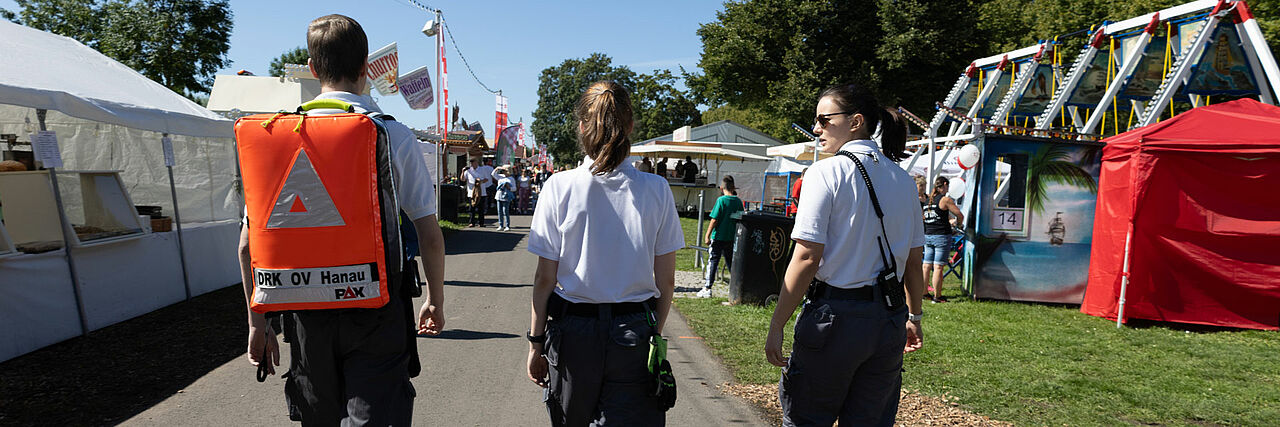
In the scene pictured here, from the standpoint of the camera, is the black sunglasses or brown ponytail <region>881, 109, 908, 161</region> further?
brown ponytail <region>881, 109, 908, 161</region>

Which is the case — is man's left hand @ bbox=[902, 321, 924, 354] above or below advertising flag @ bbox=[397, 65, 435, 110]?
below

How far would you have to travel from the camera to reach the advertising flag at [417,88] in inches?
631

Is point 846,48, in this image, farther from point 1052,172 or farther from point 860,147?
point 860,147

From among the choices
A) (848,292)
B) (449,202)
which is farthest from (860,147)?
(449,202)

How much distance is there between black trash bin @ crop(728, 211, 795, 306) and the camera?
8.43 m

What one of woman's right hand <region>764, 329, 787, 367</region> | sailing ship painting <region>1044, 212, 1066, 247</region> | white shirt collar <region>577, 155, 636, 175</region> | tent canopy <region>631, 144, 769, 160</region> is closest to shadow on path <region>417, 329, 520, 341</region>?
woman's right hand <region>764, 329, 787, 367</region>

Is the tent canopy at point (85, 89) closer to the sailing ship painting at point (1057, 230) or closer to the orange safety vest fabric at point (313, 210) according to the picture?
the orange safety vest fabric at point (313, 210)

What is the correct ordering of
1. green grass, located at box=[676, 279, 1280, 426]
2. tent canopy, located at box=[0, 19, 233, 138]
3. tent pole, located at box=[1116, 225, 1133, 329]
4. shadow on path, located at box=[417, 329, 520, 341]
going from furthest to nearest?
tent pole, located at box=[1116, 225, 1133, 329], shadow on path, located at box=[417, 329, 520, 341], tent canopy, located at box=[0, 19, 233, 138], green grass, located at box=[676, 279, 1280, 426]

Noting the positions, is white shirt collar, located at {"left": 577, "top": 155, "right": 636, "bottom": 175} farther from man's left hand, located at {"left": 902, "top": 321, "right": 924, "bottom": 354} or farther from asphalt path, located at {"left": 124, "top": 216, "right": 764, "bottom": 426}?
asphalt path, located at {"left": 124, "top": 216, "right": 764, "bottom": 426}

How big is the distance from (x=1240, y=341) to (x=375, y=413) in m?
8.57

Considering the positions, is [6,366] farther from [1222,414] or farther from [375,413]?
[1222,414]

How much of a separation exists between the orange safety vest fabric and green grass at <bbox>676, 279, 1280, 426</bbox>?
149 inches

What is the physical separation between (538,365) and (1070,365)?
5.50 meters

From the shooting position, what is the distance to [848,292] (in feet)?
8.79
